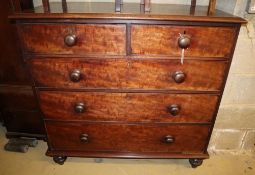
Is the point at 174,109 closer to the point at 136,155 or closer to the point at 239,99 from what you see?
the point at 136,155

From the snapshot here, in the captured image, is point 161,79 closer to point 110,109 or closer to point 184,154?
point 110,109

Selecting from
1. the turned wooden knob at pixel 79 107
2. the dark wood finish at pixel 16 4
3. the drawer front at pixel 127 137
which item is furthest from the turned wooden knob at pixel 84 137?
the dark wood finish at pixel 16 4

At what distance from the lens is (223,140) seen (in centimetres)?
181

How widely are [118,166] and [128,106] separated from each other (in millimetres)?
612

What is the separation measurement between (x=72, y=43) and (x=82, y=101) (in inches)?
16.4

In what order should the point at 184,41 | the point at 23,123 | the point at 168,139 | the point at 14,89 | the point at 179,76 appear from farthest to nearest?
1. the point at 23,123
2. the point at 14,89
3. the point at 168,139
4. the point at 179,76
5. the point at 184,41

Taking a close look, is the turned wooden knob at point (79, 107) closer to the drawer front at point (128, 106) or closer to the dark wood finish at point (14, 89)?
the drawer front at point (128, 106)

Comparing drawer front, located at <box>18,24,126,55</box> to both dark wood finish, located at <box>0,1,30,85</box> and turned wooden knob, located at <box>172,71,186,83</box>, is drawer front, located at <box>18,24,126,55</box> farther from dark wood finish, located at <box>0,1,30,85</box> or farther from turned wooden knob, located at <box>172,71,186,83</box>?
dark wood finish, located at <box>0,1,30,85</box>

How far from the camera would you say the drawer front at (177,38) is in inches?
45.4

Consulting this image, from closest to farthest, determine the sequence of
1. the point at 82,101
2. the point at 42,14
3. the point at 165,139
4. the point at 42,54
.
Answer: the point at 42,14 < the point at 42,54 < the point at 82,101 < the point at 165,139

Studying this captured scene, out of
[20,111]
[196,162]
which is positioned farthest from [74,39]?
[196,162]

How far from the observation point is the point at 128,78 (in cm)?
130

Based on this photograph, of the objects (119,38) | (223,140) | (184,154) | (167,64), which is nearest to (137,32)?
(119,38)

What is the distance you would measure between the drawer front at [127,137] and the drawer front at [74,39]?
556mm
